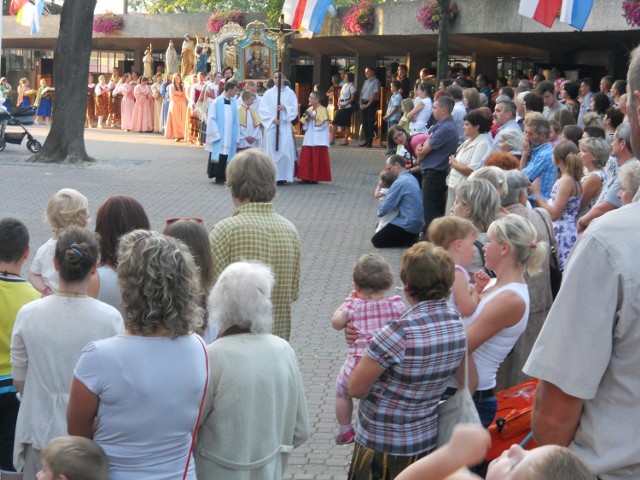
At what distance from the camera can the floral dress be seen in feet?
27.1

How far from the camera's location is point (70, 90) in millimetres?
22312

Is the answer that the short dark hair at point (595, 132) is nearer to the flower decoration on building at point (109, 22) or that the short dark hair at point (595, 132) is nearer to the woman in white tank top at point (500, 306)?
the woman in white tank top at point (500, 306)

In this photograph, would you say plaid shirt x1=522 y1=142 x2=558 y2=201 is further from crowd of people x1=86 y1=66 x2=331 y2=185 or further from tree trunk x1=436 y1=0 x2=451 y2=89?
tree trunk x1=436 y1=0 x2=451 y2=89

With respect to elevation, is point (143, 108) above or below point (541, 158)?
below

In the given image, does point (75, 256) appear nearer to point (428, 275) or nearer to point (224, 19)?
point (428, 275)

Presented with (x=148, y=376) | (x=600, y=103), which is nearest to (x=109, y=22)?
(x=600, y=103)

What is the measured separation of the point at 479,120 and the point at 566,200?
262 centimetres

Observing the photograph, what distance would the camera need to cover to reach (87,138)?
31.3m

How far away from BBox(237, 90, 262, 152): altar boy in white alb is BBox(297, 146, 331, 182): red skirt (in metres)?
0.92

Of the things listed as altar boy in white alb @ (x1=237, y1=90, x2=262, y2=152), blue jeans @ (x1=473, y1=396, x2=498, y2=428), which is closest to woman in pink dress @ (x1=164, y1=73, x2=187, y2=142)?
altar boy in white alb @ (x1=237, y1=90, x2=262, y2=152)

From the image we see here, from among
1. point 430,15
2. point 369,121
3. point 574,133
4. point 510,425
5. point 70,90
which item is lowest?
point 369,121

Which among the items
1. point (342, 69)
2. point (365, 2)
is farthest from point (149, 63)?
point (365, 2)

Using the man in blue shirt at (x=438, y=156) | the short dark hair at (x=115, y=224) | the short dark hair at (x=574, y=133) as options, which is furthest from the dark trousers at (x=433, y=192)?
the short dark hair at (x=115, y=224)

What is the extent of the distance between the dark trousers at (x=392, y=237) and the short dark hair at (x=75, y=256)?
29.2 feet
